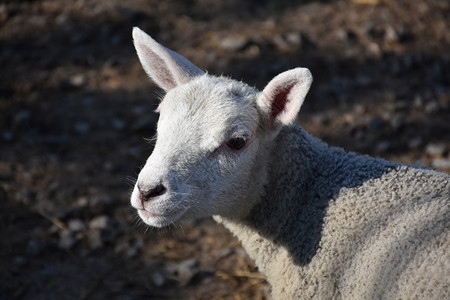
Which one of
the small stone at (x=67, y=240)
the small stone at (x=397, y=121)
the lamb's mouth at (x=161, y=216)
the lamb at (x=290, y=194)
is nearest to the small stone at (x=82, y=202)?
the small stone at (x=67, y=240)

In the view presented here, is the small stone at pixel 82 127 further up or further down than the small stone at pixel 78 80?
further down

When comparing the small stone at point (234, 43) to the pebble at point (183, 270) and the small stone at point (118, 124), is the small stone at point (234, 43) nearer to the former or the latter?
the small stone at point (118, 124)

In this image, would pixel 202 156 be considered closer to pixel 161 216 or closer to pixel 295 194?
pixel 161 216

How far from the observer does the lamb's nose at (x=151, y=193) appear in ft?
10.8

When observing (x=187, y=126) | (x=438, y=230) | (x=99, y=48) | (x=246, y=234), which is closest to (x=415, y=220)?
(x=438, y=230)

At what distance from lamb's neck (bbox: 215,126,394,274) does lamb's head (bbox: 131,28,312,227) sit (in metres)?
0.11

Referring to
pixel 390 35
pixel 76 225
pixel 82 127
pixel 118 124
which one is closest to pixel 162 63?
pixel 76 225

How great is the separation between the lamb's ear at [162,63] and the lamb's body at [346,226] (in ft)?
2.66

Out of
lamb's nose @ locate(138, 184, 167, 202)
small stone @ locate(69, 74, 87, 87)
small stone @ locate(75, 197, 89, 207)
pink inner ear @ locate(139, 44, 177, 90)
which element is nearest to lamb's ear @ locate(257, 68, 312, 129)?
pink inner ear @ locate(139, 44, 177, 90)

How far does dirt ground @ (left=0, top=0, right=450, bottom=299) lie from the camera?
16.7 ft

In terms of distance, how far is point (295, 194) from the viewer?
385 cm

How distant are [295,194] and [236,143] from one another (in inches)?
23.4

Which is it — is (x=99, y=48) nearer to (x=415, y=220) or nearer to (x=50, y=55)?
(x=50, y=55)

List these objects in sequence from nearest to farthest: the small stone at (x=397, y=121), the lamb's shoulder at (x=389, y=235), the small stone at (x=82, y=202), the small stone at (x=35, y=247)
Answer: the lamb's shoulder at (x=389, y=235)
the small stone at (x=35, y=247)
the small stone at (x=82, y=202)
the small stone at (x=397, y=121)
